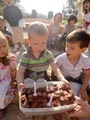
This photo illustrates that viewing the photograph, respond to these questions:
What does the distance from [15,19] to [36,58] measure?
3449 millimetres

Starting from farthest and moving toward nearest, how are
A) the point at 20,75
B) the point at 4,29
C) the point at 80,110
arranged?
the point at 4,29 < the point at 20,75 < the point at 80,110

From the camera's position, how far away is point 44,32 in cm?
259

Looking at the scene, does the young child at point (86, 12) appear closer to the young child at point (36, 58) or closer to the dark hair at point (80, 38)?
the dark hair at point (80, 38)

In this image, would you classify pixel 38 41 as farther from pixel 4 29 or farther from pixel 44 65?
pixel 4 29

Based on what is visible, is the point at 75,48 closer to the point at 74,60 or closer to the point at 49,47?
the point at 74,60

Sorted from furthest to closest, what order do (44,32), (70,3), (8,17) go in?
(70,3)
(8,17)
(44,32)

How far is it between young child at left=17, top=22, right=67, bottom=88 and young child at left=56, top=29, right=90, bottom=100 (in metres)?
0.19

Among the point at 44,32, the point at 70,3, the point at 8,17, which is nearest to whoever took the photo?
the point at 44,32

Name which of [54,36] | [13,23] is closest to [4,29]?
[13,23]

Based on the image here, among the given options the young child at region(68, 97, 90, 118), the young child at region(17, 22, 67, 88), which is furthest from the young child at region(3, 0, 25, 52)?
the young child at region(68, 97, 90, 118)

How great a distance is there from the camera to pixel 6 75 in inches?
113

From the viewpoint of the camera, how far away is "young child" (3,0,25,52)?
5.98m

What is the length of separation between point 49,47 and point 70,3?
2070 centimetres

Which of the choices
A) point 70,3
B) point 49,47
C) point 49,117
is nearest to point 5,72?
point 49,117
